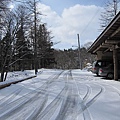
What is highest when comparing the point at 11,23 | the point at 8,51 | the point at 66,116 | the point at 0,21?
the point at 11,23

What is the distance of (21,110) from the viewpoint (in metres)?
6.63

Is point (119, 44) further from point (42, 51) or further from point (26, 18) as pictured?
point (42, 51)

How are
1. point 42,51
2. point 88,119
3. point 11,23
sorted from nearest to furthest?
point 88,119 < point 11,23 < point 42,51

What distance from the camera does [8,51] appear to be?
20.5 metres

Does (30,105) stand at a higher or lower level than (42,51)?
lower

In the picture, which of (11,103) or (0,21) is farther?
(0,21)

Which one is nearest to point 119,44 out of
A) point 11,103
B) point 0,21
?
point 0,21

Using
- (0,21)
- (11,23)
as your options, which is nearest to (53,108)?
(0,21)

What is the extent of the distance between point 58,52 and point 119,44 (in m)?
55.0

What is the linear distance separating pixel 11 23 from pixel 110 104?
49.0ft

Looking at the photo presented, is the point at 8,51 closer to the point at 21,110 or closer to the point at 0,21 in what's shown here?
the point at 0,21

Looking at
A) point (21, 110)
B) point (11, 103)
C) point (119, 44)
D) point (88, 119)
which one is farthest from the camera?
point (119, 44)

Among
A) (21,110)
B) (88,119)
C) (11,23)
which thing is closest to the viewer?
(88,119)

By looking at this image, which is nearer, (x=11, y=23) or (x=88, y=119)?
(x=88, y=119)
